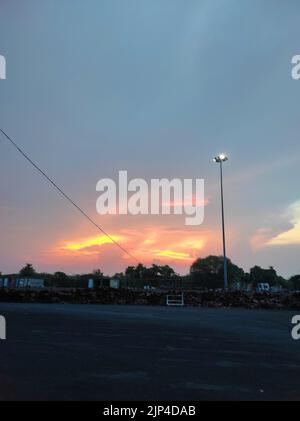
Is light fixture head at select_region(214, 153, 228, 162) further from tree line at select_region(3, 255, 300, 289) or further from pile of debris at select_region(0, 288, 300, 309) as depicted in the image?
tree line at select_region(3, 255, 300, 289)

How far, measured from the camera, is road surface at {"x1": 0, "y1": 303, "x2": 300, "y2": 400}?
24.4 ft

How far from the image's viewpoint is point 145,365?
9922 millimetres

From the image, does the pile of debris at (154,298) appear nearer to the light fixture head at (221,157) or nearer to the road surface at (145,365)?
the light fixture head at (221,157)

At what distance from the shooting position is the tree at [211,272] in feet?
500

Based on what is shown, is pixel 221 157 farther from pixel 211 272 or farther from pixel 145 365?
pixel 211 272

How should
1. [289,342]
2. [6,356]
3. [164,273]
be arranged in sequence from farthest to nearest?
[164,273] → [289,342] → [6,356]

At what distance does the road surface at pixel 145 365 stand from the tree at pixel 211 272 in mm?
137120

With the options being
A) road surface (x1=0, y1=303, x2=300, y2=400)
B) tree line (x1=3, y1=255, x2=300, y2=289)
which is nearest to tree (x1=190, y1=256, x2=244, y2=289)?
tree line (x1=3, y1=255, x2=300, y2=289)

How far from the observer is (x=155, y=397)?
7102 mm

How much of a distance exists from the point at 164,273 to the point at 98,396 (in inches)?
6680

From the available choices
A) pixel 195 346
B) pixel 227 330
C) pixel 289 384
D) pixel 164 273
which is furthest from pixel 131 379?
pixel 164 273

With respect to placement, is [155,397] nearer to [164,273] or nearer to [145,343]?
[145,343]

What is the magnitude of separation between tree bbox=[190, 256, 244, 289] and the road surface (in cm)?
13712
